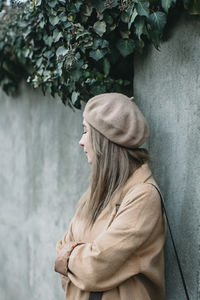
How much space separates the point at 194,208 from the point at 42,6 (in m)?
1.54

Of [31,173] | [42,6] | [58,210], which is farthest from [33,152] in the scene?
[42,6]

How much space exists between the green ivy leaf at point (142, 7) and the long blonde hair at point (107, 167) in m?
0.61

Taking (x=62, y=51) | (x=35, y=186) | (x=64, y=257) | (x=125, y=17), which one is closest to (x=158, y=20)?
(x=125, y=17)

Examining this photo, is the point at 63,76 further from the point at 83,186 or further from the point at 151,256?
the point at 151,256

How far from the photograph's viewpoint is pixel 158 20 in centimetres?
191

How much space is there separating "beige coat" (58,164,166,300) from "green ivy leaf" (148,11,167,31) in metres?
0.71

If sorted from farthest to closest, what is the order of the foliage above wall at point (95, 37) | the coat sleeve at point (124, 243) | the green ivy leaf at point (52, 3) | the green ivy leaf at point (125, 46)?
the green ivy leaf at point (52, 3) → the green ivy leaf at point (125, 46) → the foliage above wall at point (95, 37) → the coat sleeve at point (124, 243)

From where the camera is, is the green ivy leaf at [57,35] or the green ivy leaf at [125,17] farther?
the green ivy leaf at [57,35]

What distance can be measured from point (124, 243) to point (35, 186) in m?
2.01

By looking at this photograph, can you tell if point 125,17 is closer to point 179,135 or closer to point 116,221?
point 179,135

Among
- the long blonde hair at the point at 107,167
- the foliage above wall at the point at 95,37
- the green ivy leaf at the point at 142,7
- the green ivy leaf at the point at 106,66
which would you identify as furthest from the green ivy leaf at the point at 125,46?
the long blonde hair at the point at 107,167

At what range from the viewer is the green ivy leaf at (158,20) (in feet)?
6.27

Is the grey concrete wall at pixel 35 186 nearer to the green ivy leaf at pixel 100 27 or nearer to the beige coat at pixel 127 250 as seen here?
the green ivy leaf at pixel 100 27

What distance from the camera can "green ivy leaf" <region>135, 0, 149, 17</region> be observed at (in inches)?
75.2
